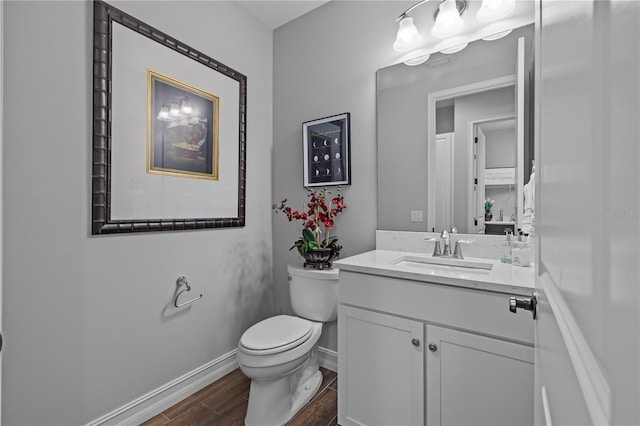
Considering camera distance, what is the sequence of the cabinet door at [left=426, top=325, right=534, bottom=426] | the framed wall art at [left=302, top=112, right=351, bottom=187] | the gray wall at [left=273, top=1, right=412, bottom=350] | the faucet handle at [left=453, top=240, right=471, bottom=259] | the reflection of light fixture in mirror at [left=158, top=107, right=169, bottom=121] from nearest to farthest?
the cabinet door at [left=426, top=325, right=534, bottom=426] < the faucet handle at [left=453, top=240, right=471, bottom=259] < the reflection of light fixture in mirror at [left=158, top=107, right=169, bottom=121] < the gray wall at [left=273, top=1, right=412, bottom=350] < the framed wall art at [left=302, top=112, right=351, bottom=187]

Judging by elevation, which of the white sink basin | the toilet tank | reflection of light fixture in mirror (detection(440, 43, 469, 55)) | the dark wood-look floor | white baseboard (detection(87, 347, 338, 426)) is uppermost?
reflection of light fixture in mirror (detection(440, 43, 469, 55))

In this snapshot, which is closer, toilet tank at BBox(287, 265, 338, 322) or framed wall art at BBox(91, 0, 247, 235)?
framed wall art at BBox(91, 0, 247, 235)

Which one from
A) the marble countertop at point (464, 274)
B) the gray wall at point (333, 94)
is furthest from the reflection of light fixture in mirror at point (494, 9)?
the marble countertop at point (464, 274)

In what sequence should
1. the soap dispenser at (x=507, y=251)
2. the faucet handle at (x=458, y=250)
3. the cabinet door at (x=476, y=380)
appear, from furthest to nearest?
the faucet handle at (x=458, y=250), the soap dispenser at (x=507, y=251), the cabinet door at (x=476, y=380)

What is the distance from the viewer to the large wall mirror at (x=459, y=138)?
146cm

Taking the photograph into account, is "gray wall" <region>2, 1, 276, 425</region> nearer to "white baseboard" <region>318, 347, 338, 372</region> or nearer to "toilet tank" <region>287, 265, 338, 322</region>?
"toilet tank" <region>287, 265, 338, 322</region>

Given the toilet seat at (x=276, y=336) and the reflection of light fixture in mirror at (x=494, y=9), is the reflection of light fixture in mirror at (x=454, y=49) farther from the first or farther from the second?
the toilet seat at (x=276, y=336)

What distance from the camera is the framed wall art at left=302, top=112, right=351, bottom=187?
2016mm

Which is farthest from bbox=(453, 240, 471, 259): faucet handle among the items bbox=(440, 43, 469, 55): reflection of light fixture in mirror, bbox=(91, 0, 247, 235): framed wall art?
bbox=(91, 0, 247, 235): framed wall art

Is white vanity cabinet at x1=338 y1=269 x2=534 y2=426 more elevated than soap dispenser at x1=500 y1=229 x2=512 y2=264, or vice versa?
soap dispenser at x1=500 y1=229 x2=512 y2=264

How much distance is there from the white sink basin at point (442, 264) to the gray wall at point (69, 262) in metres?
1.27

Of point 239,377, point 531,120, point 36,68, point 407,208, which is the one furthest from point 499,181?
point 36,68

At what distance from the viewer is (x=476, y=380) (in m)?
1.11

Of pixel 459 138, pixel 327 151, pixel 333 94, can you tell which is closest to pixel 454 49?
pixel 459 138
